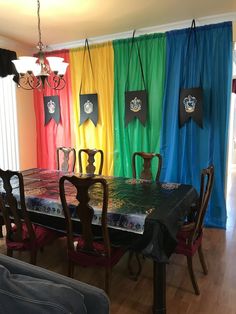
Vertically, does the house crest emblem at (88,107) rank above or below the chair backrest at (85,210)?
above

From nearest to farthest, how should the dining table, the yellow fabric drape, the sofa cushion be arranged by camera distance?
the sofa cushion
the dining table
the yellow fabric drape

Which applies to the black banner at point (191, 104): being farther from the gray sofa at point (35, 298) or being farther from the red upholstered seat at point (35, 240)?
the gray sofa at point (35, 298)

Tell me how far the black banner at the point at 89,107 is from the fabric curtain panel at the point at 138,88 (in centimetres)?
33

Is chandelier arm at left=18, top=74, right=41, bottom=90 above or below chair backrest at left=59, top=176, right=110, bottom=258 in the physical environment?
above

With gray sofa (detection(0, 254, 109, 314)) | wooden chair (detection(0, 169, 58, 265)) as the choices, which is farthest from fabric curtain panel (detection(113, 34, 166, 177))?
gray sofa (detection(0, 254, 109, 314))

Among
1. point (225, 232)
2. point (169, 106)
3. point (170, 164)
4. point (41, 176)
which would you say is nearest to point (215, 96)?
point (169, 106)

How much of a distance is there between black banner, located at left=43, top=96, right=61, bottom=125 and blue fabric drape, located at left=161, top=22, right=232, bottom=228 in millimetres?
1781

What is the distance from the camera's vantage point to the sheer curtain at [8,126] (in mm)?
4043

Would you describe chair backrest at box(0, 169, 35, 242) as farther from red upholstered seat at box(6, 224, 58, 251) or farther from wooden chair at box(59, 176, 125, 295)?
wooden chair at box(59, 176, 125, 295)

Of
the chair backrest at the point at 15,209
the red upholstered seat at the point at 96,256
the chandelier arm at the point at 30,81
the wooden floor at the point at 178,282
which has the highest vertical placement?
the chandelier arm at the point at 30,81

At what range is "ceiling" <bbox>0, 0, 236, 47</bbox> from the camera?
2723 mm

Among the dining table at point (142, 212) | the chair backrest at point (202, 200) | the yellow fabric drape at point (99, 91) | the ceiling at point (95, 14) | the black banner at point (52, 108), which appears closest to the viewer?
the dining table at point (142, 212)

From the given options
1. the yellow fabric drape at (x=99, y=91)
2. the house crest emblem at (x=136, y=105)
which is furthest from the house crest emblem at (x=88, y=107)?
the house crest emblem at (x=136, y=105)

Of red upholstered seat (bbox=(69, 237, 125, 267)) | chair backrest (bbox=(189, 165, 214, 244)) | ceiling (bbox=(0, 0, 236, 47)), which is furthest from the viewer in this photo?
ceiling (bbox=(0, 0, 236, 47))
